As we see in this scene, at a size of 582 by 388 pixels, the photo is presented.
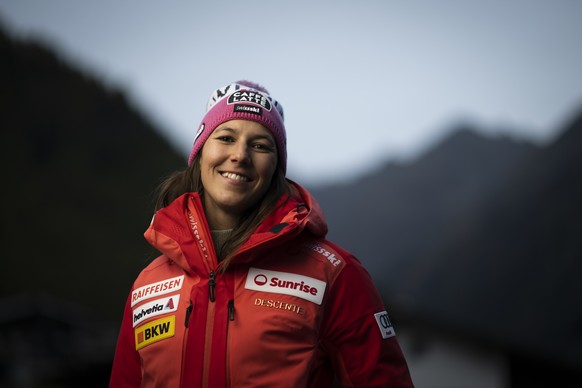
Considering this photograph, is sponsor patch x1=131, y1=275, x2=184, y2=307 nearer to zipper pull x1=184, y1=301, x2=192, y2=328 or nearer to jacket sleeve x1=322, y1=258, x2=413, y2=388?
zipper pull x1=184, y1=301, x2=192, y2=328

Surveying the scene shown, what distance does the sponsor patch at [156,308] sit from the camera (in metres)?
2.81

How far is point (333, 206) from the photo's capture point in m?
113

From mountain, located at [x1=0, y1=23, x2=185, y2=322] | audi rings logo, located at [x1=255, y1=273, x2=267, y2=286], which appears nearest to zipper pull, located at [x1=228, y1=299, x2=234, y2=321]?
audi rings logo, located at [x1=255, y1=273, x2=267, y2=286]

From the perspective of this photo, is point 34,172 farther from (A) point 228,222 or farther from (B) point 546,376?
(A) point 228,222

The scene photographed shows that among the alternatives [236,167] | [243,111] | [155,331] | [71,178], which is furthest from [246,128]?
[71,178]

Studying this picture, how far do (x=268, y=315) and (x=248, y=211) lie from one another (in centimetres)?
58

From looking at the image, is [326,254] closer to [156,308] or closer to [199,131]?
[156,308]

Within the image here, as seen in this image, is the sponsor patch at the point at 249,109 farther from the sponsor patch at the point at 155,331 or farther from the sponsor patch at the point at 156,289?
the sponsor patch at the point at 155,331

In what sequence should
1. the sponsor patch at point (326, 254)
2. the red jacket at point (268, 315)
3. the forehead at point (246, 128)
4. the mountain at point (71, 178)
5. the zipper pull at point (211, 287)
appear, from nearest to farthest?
the red jacket at point (268, 315)
the zipper pull at point (211, 287)
the sponsor patch at point (326, 254)
the forehead at point (246, 128)
the mountain at point (71, 178)

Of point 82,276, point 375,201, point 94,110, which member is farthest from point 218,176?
point 375,201

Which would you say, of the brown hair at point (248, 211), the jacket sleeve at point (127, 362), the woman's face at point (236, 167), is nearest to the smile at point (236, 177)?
the woman's face at point (236, 167)

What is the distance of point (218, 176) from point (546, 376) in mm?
15110

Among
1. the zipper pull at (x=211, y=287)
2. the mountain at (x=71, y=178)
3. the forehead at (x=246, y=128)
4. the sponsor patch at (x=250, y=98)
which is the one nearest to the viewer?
the zipper pull at (x=211, y=287)

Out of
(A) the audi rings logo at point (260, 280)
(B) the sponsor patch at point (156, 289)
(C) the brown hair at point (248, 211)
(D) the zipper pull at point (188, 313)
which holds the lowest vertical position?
(D) the zipper pull at point (188, 313)
